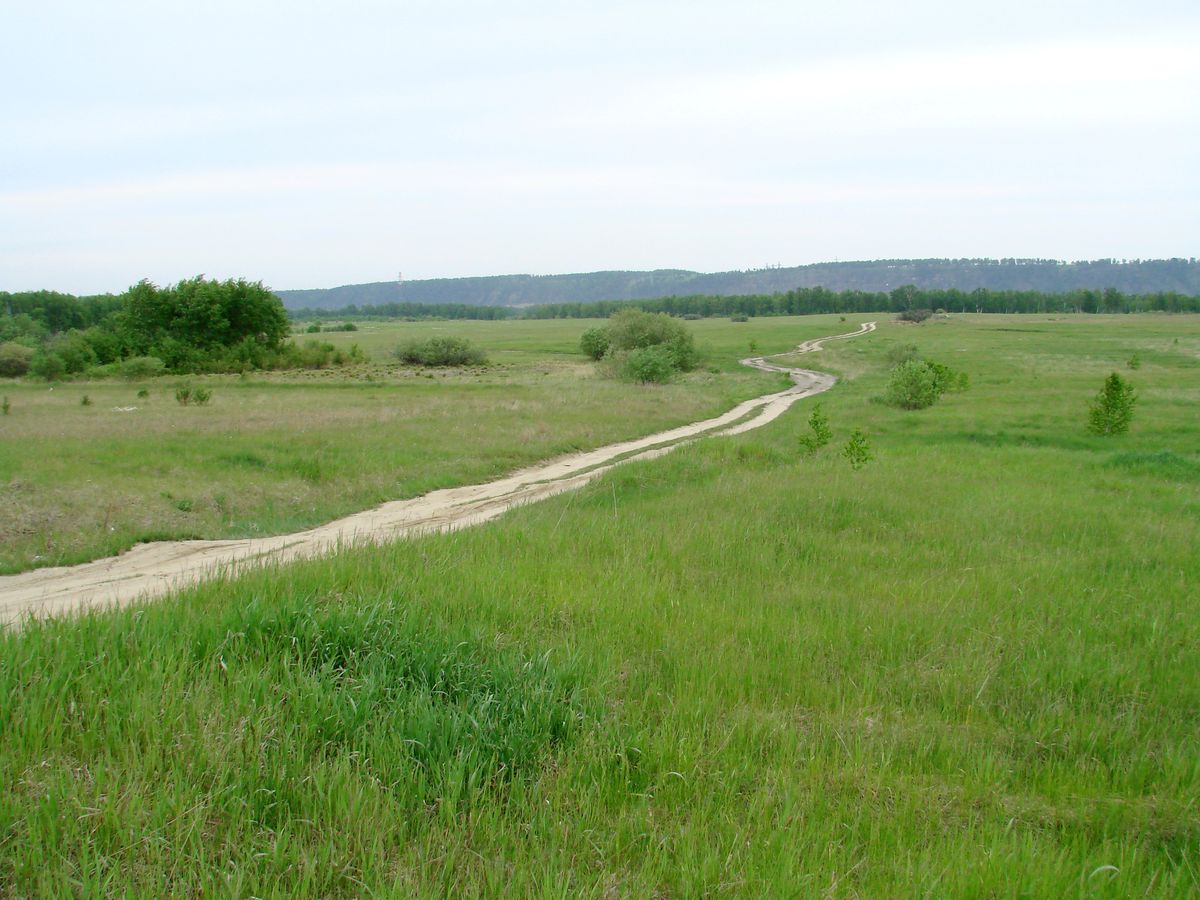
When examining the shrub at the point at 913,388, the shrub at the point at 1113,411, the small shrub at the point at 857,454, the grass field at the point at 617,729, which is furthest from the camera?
the shrub at the point at 913,388

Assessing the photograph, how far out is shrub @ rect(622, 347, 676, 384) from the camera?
53094 mm

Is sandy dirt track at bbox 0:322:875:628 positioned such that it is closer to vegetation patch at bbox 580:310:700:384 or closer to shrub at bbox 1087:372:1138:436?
shrub at bbox 1087:372:1138:436

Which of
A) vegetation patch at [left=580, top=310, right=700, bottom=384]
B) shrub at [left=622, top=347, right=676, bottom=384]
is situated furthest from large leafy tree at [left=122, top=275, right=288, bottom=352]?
shrub at [left=622, top=347, right=676, bottom=384]

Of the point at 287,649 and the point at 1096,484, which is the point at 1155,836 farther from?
the point at 1096,484

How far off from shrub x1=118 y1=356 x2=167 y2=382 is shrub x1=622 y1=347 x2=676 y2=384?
33024mm

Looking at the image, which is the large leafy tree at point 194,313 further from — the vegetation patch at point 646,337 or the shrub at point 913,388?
the shrub at point 913,388

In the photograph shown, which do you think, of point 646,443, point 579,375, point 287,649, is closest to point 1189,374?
point 579,375

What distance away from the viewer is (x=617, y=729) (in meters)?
4.83

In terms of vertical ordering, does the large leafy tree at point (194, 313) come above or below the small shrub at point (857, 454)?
above

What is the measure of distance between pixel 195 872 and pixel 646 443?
82.1 ft

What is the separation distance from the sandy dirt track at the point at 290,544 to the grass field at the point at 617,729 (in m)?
1.67

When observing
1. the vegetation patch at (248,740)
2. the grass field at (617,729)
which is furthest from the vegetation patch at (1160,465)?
the vegetation patch at (248,740)

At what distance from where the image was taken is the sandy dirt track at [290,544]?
8992mm

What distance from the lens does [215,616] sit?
5.86 meters
